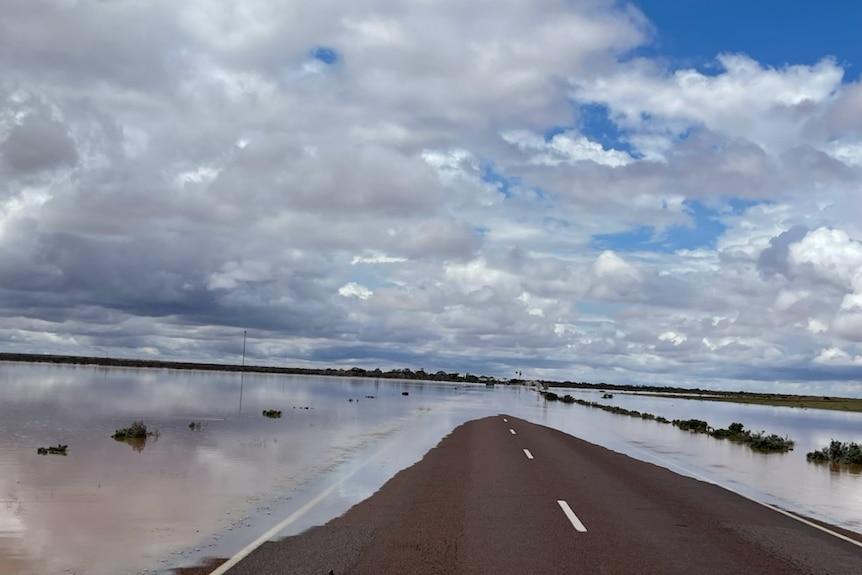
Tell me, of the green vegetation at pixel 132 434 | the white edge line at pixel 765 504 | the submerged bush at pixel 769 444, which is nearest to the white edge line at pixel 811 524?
the white edge line at pixel 765 504

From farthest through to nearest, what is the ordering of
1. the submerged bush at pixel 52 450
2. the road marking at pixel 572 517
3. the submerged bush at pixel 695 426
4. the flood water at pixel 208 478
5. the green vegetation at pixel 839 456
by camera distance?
the submerged bush at pixel 695 426 → the green vegetation at pixel 839 456 → the submerged bush at pixel 52 450 → the road marking at pixel 572 517 → the flood water at pixel 208 478

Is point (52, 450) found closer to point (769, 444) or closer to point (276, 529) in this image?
point (276, 529)

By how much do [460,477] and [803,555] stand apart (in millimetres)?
8514

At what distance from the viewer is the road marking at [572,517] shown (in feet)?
37.4

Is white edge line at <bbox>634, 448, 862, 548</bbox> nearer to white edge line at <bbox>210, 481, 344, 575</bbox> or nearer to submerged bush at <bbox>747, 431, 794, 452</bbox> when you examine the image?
white edge line at <bbox>210, 481, 344, 575</bbox>

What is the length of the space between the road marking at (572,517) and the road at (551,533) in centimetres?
2

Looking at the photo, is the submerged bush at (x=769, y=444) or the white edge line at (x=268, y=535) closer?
the white edge line at (x=268, y=535)

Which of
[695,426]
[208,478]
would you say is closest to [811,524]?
[208,478]

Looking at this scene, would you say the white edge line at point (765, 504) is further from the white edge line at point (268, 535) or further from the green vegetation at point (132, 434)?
the green vegetation at point (132, 434)

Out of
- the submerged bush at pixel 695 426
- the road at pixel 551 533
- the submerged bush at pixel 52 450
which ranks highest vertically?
the road at pixel 551 533

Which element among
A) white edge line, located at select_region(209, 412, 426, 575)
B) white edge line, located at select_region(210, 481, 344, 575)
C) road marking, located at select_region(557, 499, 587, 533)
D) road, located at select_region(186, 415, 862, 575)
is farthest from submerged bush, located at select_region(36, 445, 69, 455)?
road marking, located at select_region(557, 499, 587, 533)

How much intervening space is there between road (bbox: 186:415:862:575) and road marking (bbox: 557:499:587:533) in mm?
20

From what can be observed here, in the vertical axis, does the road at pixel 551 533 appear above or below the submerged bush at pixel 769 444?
above

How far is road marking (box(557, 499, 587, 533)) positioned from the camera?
1141cm
